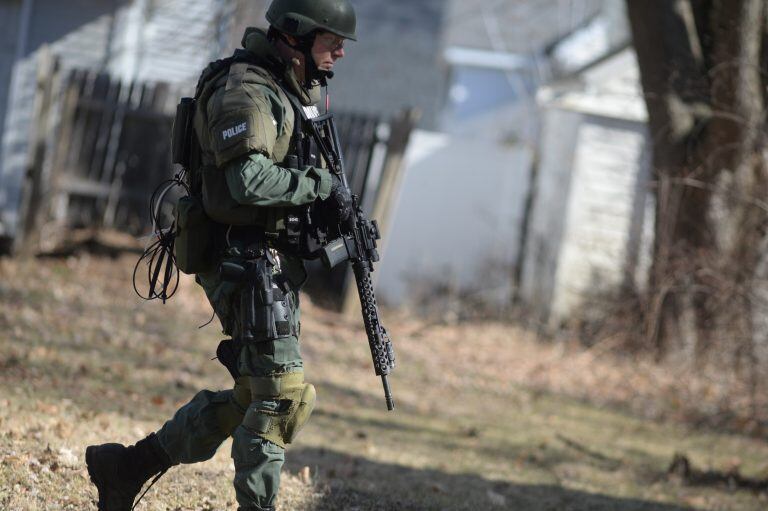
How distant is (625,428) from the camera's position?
884cm

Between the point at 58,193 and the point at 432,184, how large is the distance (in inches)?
206

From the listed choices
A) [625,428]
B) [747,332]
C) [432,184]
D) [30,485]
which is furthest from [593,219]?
[30,485]

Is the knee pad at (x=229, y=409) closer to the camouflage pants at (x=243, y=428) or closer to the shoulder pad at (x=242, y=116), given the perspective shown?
the camouflage pants at (x=243, y=428)

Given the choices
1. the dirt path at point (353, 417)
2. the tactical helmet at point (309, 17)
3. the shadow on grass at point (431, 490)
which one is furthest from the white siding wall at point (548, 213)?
the tactical helmet at point (309, 17)

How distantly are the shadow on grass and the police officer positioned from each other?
4.32ft

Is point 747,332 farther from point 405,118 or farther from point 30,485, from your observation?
point 30,485

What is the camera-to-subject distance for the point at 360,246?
13.7 feet

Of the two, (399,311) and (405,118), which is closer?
(405,118)

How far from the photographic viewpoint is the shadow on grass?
5500mm

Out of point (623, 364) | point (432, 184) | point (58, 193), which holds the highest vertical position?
point (432, 184)

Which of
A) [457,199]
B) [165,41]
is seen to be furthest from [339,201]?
[457,199]

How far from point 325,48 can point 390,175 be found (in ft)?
21.6

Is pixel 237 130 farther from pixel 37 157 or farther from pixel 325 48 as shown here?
pixel 37 157

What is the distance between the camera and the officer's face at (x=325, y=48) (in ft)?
13.6
